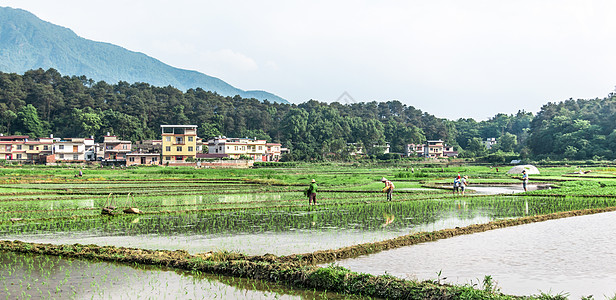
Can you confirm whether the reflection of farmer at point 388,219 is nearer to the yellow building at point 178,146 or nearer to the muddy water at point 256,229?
the muddy water at point 256,229

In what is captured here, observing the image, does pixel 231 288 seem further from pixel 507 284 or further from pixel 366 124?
pixel 366 124

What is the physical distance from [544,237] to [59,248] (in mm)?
10805

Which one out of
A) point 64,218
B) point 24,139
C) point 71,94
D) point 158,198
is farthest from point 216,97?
point 64,218

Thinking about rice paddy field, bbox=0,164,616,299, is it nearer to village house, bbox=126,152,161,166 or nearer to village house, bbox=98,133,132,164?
village house, bbox=126,152,161,166

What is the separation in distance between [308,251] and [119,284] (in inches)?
148

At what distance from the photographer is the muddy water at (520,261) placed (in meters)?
7.84

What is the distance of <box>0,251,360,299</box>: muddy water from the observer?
7.53 metres

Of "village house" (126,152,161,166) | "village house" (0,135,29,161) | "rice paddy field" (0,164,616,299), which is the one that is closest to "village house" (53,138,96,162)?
"village house" (0,135,29,161)

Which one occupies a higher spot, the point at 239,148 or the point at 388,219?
the point at 239,148

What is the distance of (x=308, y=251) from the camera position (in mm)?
10406

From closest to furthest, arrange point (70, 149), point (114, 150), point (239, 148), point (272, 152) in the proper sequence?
point (70, 149)
point (114, 150)
point (239, 148)
point (272, 152)

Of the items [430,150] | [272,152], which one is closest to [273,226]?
[272,152]

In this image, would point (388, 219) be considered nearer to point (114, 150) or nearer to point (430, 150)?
point (114, 150)

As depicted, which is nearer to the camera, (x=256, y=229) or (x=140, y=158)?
(x=256, y=229)
